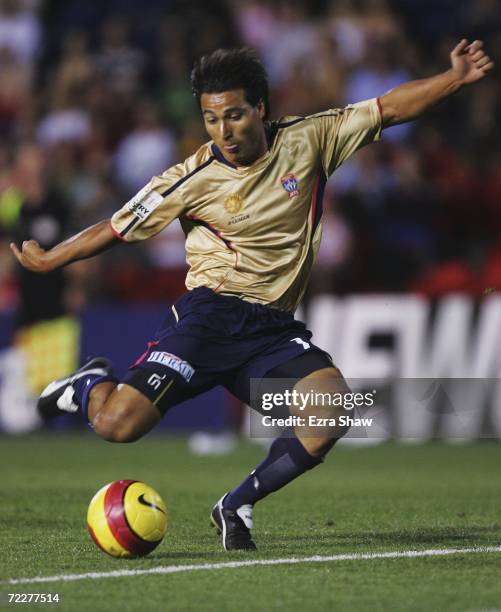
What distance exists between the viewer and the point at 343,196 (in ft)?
45.6

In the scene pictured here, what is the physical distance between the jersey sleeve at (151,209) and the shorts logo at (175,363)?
0.57 m

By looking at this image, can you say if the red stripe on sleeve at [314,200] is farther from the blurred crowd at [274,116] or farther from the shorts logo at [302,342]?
the blurred crowd at [274,116]

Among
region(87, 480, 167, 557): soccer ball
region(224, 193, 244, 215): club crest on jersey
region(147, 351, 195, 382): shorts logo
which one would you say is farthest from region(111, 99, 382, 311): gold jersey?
region(87, 480, 167, 557): soccer ball

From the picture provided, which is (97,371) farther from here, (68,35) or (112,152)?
(68,35)

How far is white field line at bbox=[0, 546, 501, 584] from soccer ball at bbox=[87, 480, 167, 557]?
25 cm

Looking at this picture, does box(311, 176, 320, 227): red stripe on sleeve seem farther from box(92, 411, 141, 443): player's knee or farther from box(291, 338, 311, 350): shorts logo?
box(92, 411, 141, 443): player's knee

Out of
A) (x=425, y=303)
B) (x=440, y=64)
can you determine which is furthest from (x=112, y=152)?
(x=425, y=303)

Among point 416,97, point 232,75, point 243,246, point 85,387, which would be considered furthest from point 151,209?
point 416,97

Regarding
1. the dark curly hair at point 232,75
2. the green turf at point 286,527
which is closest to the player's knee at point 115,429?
the green turf at point 286,527

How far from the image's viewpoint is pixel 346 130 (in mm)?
6465

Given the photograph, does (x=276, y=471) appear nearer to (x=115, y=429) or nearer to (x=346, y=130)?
(x=115, y=429)

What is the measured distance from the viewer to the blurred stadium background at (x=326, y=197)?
12.6 metres

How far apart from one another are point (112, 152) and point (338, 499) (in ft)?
28.1

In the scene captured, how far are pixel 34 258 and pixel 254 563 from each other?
1908 mm
